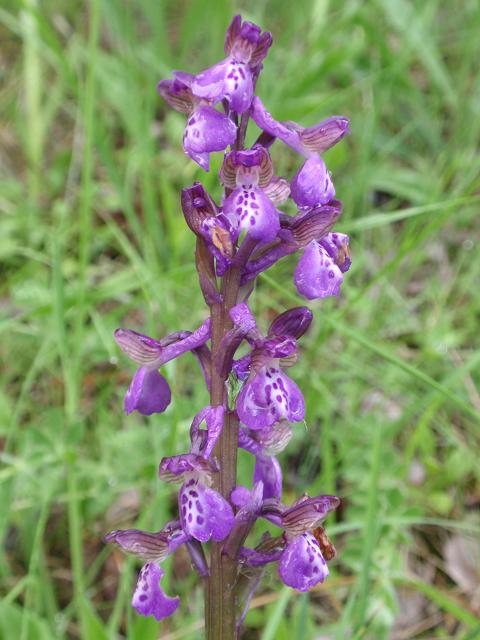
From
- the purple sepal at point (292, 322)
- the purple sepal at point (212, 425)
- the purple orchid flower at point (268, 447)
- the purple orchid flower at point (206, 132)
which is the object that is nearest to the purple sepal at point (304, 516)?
the purple orchid flower at point (268, 447)

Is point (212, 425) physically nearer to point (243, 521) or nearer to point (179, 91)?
point (243, 521)

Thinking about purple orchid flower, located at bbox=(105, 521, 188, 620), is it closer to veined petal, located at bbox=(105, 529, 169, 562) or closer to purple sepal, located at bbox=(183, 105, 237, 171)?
veined petal, located at bbox=(105, 529, 169, 562)

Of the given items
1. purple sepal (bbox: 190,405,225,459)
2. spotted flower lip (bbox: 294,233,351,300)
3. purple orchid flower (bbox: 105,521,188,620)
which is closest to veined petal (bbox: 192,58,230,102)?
spotted flower lip (bbox: 294,233,351,300)

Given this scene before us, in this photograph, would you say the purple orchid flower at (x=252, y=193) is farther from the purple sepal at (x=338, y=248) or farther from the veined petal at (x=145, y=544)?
the veined petal at (x=145, y=544)

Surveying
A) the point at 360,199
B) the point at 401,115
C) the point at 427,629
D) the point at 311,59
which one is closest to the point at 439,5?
the point at 401,115

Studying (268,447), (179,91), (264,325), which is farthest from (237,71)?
(264,325)
